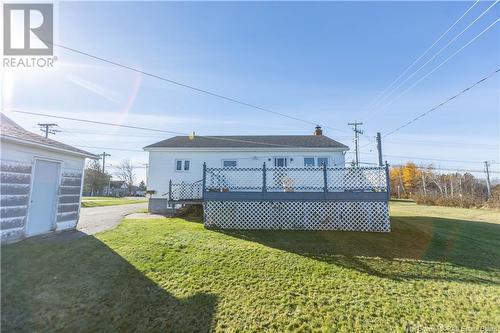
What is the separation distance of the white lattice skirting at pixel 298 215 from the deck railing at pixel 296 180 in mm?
495

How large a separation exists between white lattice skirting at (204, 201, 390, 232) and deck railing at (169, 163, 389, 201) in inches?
19.5

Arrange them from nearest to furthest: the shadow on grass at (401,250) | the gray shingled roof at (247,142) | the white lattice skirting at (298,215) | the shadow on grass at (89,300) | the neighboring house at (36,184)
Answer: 1. the shadow on grass at (89,300)
2. the shadow on grass at (401,250)
3. the neighboring house at (36,184)
4. the white lattice skirting at (298,215)
5. the gray shingled roof at (247,142)

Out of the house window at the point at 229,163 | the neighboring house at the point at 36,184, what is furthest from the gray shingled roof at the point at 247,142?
the neighboring house at the point at 36,184

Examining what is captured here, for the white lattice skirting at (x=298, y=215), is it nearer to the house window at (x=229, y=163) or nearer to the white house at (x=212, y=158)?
the white house at (x=212, y=158)

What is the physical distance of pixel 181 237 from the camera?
7.68 metres

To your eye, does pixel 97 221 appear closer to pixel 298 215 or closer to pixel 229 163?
pixel 229 163

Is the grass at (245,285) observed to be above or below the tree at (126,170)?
below

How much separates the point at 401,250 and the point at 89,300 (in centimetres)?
736

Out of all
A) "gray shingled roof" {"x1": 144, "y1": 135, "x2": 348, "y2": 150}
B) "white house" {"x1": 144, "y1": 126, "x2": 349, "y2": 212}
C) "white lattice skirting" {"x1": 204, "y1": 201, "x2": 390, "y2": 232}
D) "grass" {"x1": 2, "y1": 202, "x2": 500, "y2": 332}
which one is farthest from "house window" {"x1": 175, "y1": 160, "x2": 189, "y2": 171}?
"grass" {"x1": 2, "y1": 202, "x2": 500, "y2": 332}

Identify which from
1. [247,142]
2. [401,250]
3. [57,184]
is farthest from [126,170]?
[401,250]

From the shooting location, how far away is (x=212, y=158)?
16.2 metres

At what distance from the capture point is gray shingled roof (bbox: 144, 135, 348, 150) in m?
16.3

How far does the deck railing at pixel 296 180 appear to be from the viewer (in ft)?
29.6

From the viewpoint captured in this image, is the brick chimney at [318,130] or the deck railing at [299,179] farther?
the brick chimney at [318,130]
